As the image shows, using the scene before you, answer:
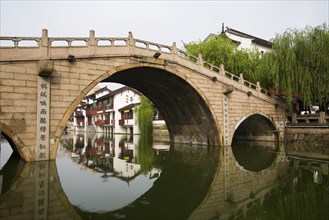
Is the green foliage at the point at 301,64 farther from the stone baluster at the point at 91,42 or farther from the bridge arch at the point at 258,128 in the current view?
the stone baluster at the point at 91,42

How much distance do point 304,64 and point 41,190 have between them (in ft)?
59.5

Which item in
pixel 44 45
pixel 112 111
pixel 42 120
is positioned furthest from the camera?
pixel 112 111

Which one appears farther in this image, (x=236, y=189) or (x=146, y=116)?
(x=146, y=116)

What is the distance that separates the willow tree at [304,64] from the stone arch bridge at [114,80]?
2.08 m

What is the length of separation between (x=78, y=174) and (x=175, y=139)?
13.5 metres

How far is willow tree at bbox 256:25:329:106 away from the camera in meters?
17.6

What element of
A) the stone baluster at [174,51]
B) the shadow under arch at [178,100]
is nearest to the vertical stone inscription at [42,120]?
the shadow under arch at [178,100]

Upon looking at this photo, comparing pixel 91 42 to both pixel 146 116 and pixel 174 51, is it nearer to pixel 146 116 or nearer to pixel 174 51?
pixel 174 51

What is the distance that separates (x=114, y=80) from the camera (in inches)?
719

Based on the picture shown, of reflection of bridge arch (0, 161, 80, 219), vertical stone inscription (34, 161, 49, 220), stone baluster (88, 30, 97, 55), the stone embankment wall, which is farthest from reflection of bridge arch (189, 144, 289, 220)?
the stone embankment wall

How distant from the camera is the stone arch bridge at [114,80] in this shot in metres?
10.5

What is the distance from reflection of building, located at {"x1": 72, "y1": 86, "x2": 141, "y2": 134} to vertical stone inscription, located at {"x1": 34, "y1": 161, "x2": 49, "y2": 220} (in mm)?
27357

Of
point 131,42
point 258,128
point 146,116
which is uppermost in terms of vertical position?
point 131,42

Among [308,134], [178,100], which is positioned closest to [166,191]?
[178,100]
